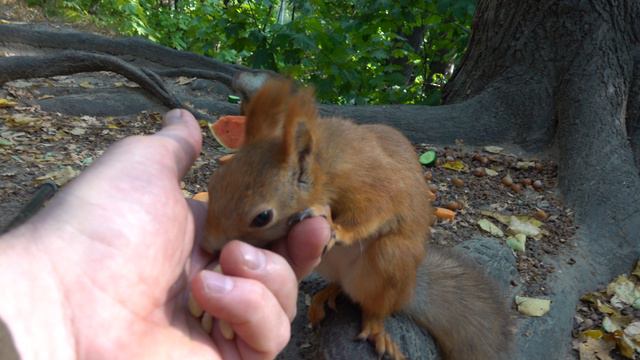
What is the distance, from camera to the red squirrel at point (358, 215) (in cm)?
101

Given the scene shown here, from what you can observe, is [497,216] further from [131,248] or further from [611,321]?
[131,248]

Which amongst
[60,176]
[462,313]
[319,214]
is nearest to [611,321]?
[462,313]

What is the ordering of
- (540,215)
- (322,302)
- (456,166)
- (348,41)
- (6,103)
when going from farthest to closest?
(348,41) → (6,103) → (456,166) → (540,215) → (322,302)

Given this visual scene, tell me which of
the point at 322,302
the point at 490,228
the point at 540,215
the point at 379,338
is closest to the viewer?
the point at 379,338

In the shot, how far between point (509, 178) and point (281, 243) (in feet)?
4.72

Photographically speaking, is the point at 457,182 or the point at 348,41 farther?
the point at 348,41

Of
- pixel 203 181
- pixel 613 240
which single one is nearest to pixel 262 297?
pixel 203 181

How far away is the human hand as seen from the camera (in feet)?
2.82

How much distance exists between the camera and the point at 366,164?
1.30m

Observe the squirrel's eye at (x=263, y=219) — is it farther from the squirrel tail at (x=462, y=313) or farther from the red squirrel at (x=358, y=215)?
the squirrel tail at (x=462, y=313)

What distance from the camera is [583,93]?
7.61 feet

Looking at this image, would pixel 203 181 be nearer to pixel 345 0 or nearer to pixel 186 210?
pixel 186 210

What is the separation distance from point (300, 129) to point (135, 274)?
0.38 metres

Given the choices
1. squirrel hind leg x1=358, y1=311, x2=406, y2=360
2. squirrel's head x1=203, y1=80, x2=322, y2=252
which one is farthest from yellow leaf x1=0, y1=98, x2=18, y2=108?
squirrel hind leg x1=358, y1=311, x2=406, y2=360
